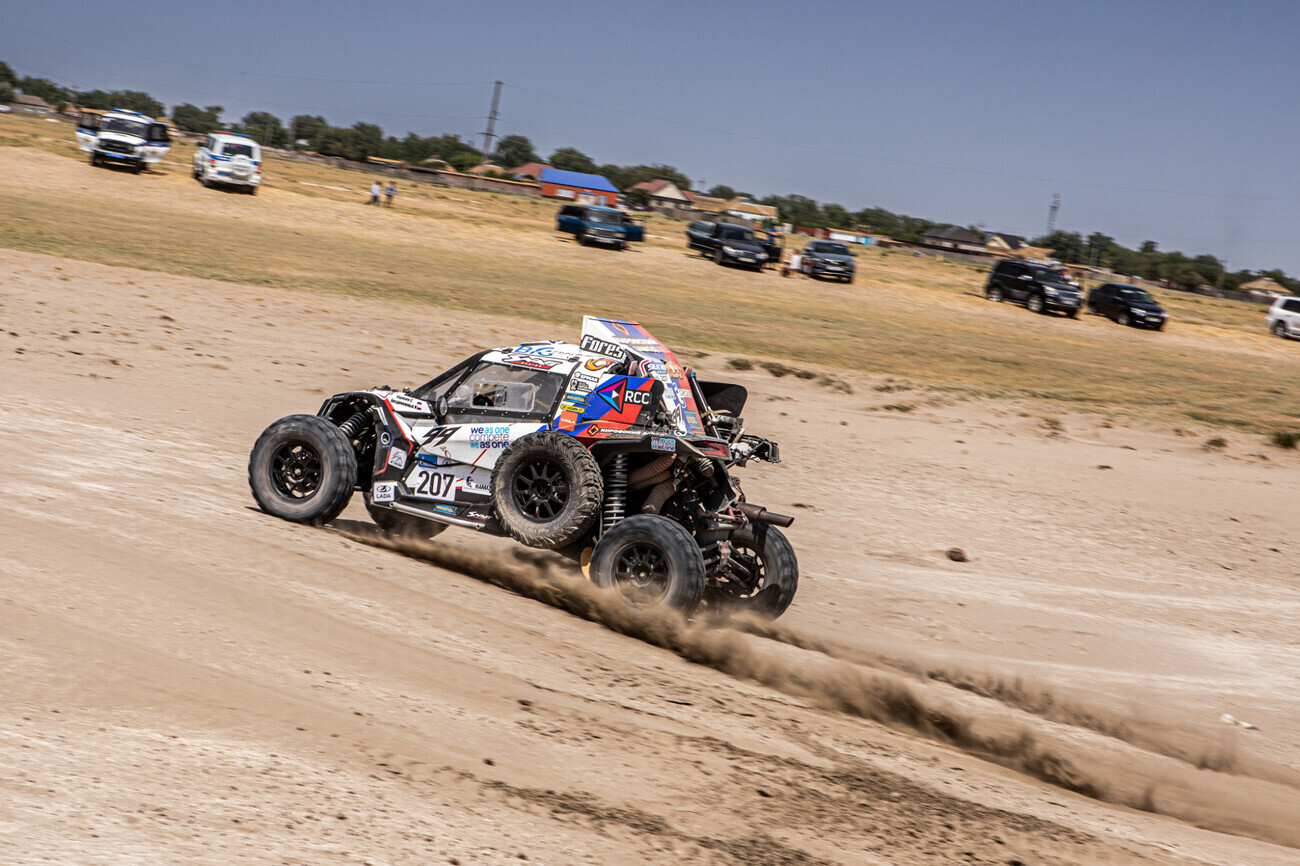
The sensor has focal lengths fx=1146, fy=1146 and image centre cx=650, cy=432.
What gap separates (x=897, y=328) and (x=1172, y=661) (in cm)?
2509

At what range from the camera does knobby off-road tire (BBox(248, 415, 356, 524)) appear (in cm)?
Result: 873

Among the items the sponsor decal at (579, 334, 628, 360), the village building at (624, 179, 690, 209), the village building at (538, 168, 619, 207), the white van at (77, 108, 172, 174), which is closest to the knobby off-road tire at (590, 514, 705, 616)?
the sponsor decal at (579, 334, 628, 360)

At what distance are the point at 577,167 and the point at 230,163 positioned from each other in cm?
11225

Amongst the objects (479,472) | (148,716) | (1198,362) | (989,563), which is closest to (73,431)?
(479,472)

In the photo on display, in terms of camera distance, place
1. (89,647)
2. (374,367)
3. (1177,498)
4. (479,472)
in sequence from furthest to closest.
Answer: (374,367) → (1177,498) → (479,472) → (89,647)

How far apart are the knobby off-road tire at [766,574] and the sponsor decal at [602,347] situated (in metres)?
1.61

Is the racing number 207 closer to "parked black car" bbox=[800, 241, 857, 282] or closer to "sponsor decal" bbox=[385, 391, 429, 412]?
"sponsor decal" bbox=[385, 391, 429, 412]

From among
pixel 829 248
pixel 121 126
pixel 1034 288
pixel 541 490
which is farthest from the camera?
pixel 829 248

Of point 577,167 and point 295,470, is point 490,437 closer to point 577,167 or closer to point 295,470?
point 295,470

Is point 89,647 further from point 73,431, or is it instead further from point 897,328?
point 897,328

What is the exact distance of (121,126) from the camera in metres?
42.3

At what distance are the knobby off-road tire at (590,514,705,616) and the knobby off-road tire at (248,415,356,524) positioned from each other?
7.21ft

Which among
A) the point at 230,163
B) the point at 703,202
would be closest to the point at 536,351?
the point at 230,163

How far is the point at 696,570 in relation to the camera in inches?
297
